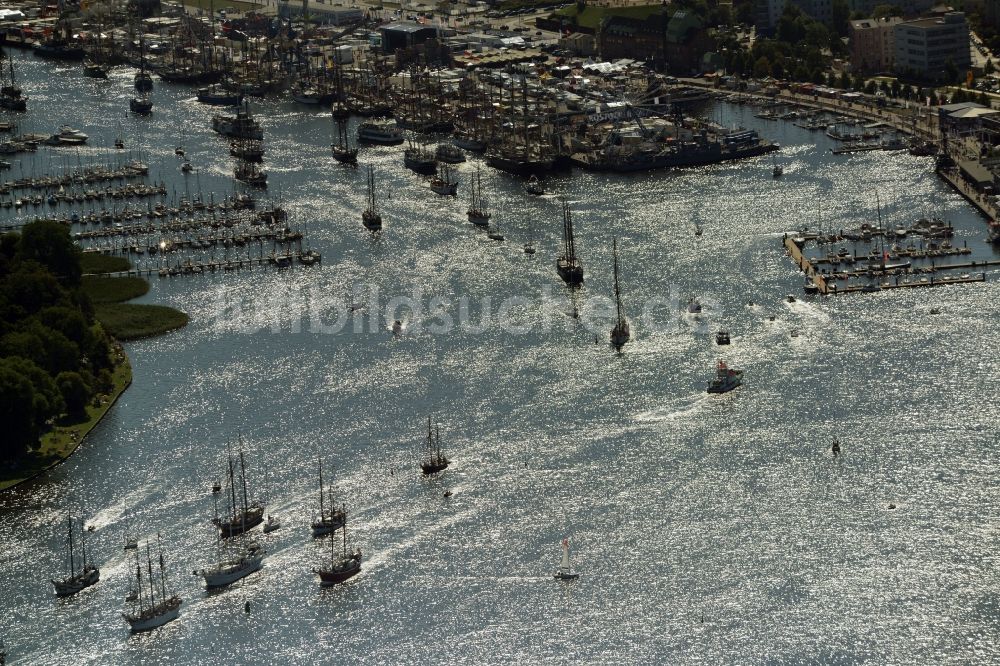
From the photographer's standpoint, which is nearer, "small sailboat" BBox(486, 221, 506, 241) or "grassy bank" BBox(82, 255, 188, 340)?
"grassy bank" BBox(82, 255, 188, 340)

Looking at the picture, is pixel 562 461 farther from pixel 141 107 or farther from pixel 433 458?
pixel 141 107

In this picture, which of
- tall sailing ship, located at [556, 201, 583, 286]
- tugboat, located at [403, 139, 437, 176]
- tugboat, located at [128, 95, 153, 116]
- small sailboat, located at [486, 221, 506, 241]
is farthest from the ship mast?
tugboat, located at [128, 95, 153, 116]

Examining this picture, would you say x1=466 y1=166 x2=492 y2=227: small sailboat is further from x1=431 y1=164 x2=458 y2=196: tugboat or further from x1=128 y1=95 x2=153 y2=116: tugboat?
x1=128 y1=95 x2=153 y2=116: tugboat

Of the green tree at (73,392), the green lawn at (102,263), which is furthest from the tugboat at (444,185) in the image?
the green tree at (73,392)

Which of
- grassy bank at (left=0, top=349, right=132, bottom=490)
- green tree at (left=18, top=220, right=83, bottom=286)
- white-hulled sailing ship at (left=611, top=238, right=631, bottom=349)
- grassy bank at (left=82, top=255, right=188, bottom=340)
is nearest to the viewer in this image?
grassy bank at (left=0, top=349, right=132, bottom=490)

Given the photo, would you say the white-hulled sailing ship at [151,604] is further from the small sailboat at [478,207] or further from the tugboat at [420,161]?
the tugboat at [420,161]

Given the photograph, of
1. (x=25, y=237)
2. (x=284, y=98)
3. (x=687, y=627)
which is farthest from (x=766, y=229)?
(x=284, y=98)
